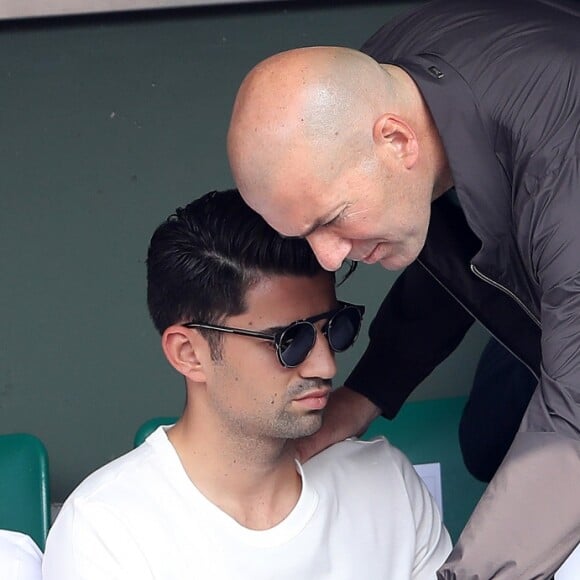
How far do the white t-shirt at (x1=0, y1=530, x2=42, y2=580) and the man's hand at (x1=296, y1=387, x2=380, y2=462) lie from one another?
380 millimetres

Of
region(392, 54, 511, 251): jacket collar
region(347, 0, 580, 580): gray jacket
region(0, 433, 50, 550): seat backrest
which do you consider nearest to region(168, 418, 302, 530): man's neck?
region(347, 0, 580, 580): gray jacket

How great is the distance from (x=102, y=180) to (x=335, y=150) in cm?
138

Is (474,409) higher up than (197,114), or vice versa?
(197,114)

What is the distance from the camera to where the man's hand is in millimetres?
1947

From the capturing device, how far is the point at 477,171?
5.18 ft

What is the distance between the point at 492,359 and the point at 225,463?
563mm

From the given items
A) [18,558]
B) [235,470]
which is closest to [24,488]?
[18,558]

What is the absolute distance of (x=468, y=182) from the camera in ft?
5.18

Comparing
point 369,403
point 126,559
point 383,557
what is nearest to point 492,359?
point 369,403

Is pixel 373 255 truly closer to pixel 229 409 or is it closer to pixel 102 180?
pixel 229 409

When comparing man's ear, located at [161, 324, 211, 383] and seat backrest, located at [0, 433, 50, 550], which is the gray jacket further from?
seat backrest, located at [0, 433, 50, 550]

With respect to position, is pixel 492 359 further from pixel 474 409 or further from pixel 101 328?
pixel 101 328

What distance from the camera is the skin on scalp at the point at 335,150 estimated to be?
1.49m

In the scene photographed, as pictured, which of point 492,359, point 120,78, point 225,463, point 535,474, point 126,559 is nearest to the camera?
point 535,474
